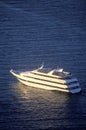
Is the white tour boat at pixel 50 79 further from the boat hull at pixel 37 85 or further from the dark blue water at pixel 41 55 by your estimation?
the dark blue water at pixel 41 55

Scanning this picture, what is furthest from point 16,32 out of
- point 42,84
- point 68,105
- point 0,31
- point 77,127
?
point 77,127

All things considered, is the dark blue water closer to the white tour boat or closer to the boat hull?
the boat hull

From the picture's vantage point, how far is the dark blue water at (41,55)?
56128 mm

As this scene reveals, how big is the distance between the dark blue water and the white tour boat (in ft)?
2.35

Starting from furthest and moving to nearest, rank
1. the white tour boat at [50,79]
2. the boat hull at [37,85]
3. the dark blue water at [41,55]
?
the white tour boat at [50,79]
the boat hull at [37,85]
the dark blue water at [41,55]

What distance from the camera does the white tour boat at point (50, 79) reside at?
66.4 metres

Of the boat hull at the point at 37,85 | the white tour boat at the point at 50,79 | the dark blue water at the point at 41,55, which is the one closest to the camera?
the dark blue water at the point at 41,55

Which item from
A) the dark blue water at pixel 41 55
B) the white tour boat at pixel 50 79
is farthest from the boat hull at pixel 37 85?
the dark blue water at pixel 41 55

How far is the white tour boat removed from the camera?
6638cm

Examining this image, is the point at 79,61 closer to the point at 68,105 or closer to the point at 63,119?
the point at 68,105

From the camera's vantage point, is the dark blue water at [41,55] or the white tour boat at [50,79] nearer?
the dark blue water at [41,55]

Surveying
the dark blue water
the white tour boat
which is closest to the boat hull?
the white tour boat

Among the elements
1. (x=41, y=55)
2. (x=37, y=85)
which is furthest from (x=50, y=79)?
(x=41, y=55)

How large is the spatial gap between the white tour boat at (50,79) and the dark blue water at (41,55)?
2.35 ft
